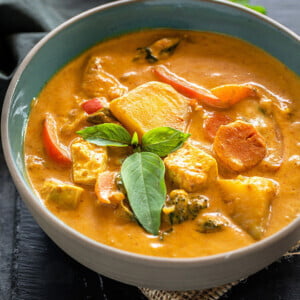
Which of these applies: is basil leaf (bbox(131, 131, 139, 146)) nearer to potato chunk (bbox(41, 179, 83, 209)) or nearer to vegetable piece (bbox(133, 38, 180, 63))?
potato chunk (bbox(41, 179, 83, 209))

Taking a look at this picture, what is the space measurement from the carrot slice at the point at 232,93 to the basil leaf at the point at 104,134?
550 mm

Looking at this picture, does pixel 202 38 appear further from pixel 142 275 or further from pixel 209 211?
pixel 142 275

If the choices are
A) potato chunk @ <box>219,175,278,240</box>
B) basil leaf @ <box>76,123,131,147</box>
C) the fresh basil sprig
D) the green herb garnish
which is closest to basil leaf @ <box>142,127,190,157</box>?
the fresh basil sprig

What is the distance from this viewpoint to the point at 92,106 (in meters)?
2.67

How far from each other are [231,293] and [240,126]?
0.70m

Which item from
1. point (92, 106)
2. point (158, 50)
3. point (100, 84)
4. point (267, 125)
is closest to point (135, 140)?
point (92, 106)

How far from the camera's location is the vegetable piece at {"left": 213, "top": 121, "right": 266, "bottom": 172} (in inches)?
95.8

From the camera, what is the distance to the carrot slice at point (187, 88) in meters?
2.69

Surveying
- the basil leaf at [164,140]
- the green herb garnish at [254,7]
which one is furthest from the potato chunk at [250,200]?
the green herb garnish at [254,7]

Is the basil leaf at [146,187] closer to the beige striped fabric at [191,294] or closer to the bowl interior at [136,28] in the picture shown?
the beige striped fabric at [191,294]

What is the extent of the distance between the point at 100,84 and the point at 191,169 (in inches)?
28.2

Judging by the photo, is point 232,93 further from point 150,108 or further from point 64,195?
point 64,195

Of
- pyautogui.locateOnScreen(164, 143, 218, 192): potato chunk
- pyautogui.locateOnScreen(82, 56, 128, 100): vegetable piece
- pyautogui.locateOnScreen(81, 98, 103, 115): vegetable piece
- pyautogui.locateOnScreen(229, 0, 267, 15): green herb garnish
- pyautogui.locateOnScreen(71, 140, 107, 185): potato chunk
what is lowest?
pyautogui.locateOnScreen(71, 140, 107, 185): potato chunk

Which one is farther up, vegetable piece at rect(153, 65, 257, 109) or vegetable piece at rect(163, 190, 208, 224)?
vegetable piece at rect(153, 65, 257, 109)
